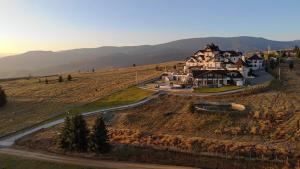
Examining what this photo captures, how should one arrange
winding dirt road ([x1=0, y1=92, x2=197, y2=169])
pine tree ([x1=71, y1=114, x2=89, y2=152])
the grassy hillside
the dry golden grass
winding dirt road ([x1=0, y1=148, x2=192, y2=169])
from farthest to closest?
the dry golden grass → pine tree ([x1=71, y1=114, x2=89, y2=152]) → the grassy hillside → winding dirt road ([x1=0, y1=92, x2=197, y2=169]) → winding dirt road ([x1=0, y1=148, x2=192, y2=169])

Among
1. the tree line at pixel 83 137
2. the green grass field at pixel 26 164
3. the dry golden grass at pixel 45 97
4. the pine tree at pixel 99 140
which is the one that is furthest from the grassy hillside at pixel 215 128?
the dry golden grass at pixel 45 97

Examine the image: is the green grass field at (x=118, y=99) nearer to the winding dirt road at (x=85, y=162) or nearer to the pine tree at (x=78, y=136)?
the pine tree at (x=78, y=136)

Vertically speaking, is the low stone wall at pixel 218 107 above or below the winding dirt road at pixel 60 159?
above

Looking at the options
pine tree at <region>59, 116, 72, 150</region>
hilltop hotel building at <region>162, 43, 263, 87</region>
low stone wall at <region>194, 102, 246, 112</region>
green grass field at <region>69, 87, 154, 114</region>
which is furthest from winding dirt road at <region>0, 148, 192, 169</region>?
hilltop hotel building at <region>162, 43, 263, 87</region>

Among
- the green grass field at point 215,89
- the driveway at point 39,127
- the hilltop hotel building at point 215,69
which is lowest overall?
the driveway at point 39,127

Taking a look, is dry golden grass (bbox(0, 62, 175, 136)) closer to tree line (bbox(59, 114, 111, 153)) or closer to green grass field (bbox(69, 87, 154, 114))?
green grass field (bbox(69, 87, 154, 114))

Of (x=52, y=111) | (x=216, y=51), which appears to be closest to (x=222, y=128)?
(x=52, y=111)

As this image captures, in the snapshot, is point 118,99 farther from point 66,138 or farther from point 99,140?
point 99,140
